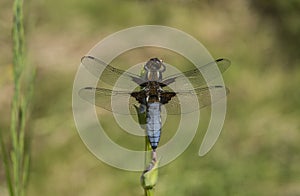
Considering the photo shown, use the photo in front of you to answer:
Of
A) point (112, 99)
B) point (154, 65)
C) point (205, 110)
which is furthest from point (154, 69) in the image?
point (205, 110)

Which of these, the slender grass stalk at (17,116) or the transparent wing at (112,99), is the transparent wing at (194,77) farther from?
the slender grass stalk at (17,116)

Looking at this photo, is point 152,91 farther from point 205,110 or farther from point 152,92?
point 205,110

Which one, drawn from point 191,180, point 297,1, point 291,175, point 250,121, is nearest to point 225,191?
point 191,180

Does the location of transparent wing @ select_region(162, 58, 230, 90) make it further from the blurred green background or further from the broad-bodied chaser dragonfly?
the blurred green background

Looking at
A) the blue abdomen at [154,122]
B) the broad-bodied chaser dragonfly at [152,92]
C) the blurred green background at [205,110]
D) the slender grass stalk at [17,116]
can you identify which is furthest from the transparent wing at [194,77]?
the blurred green background at [205,110]

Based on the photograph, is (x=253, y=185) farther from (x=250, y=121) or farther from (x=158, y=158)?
(x=158, y=158)

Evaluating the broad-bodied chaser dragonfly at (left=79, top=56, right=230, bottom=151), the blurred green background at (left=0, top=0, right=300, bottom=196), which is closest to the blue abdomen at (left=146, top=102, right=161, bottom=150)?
the broad-bodied chaser dragonfly at (left=79, top=56, right=230, bottom=151)
